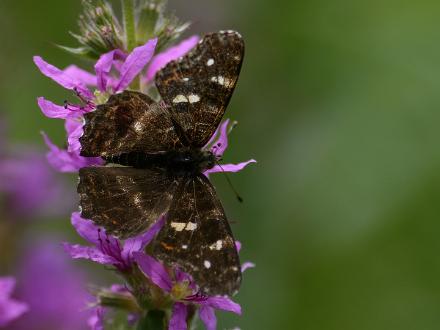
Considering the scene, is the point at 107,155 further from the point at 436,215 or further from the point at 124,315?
the point at 436,215

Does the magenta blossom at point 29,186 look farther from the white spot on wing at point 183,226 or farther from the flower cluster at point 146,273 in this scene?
the white spot on wing at point 183,226

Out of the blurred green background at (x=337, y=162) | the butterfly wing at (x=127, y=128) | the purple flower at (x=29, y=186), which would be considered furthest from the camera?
the blurred green background at (x=337, y=162)

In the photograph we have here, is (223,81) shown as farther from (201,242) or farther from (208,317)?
(208,317)

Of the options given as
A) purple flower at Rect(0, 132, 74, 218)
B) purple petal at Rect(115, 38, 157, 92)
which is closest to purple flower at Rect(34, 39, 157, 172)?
purple petal at Rect(115, 38, 157, 92)

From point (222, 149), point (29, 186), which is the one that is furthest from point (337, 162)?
point (222, 149)

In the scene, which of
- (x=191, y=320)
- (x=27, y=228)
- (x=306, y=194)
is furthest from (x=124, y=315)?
(x=306, y=194)

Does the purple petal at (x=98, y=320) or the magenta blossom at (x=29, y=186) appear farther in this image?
the magenta blossom at (x=29, y=186)

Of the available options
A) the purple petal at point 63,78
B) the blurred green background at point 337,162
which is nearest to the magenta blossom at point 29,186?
the blurred green background at point 337,162
